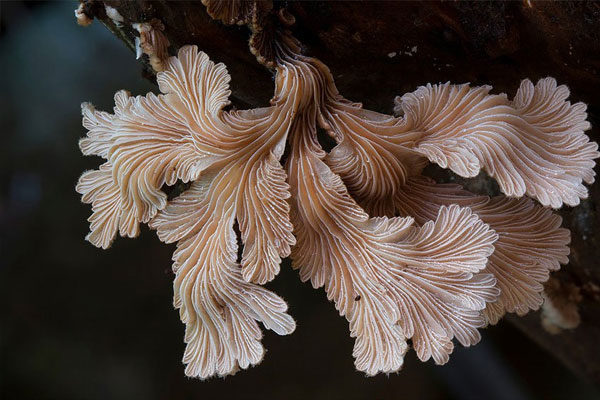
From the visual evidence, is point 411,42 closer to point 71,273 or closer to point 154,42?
point 154,42

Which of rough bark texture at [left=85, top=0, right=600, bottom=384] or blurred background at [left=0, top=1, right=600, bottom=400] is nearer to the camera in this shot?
rough bark texture at [left=85, top=0, right=600, bottom=384]

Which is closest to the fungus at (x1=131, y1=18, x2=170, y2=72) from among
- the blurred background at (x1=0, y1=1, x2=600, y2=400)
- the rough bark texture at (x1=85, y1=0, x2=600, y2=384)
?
the rough bark texture at (x1=85, y1=0, x2=600, y2=384)

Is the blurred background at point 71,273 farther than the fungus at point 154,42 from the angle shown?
Yes

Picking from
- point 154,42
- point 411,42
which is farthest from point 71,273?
point 411,42

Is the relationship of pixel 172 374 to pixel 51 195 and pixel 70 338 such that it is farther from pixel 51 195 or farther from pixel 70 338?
A: pixel 51 195

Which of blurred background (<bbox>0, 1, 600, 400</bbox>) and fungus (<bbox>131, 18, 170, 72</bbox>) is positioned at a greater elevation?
fungus (<bbox>131, 18, 170, 72</bbox>)

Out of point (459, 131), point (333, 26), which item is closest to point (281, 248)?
point (459, 131)

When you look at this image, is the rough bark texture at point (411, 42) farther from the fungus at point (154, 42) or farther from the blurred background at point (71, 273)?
the blurred background at point (71, 273)

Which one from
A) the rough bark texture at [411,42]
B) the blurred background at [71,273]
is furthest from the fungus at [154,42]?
the blurred background at [71,273]

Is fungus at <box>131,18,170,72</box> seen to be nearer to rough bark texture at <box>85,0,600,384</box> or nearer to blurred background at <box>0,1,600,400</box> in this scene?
rough bark texture at <box>85,0,600,384</box>
